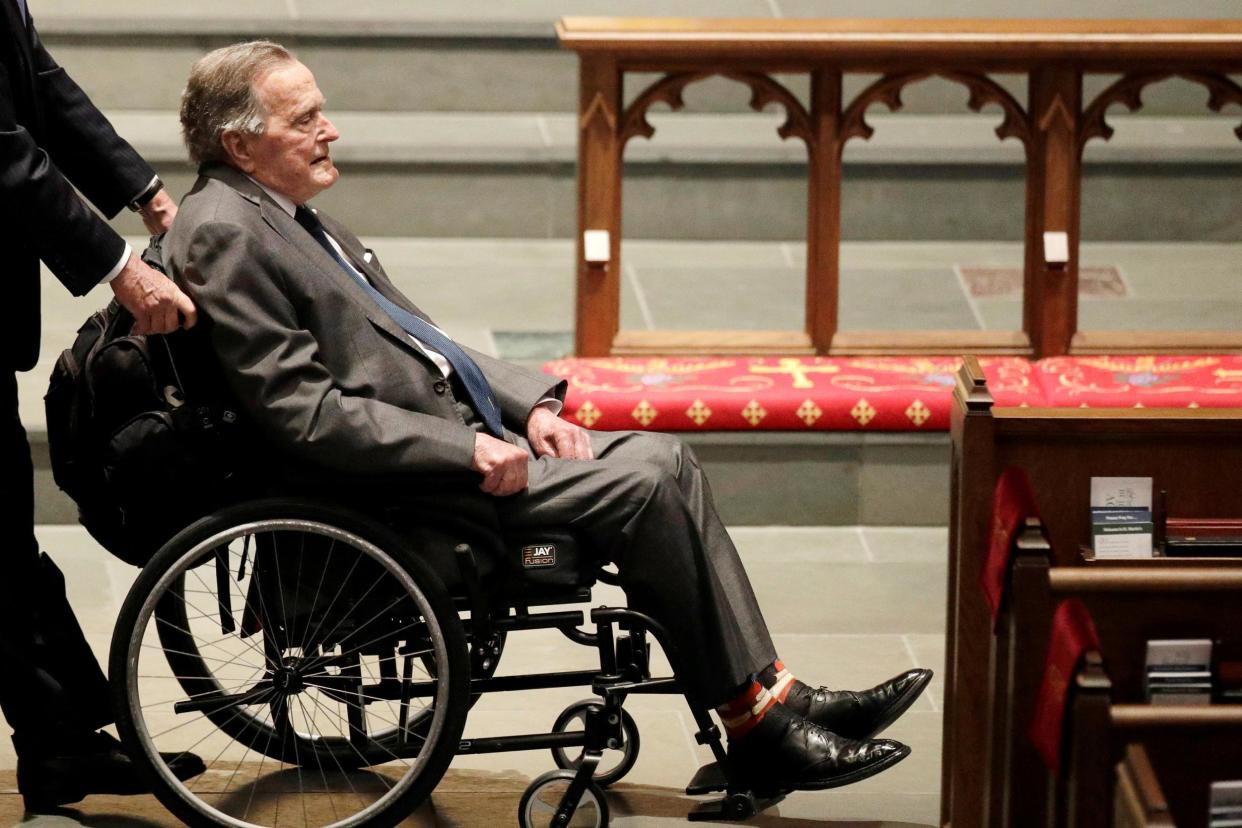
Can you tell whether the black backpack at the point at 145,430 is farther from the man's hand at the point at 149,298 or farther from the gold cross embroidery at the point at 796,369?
the gold cross embroidery at the point at 796,369

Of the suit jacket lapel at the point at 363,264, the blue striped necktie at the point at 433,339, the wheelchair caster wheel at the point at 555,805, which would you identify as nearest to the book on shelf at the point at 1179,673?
the wheelchair caster wheel at the point at 555,805

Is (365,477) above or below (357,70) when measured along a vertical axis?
below

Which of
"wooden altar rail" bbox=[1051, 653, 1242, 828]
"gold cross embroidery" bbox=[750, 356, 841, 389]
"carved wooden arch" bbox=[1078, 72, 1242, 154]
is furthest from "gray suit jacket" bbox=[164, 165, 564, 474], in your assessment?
"carved wooden arch" bbox=[1078, 72, 1242, 154]

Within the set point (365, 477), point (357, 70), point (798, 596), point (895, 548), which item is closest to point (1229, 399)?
point (895, 548)

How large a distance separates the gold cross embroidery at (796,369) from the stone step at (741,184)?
5.21 ft

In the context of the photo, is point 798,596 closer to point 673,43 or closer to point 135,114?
point 673,43

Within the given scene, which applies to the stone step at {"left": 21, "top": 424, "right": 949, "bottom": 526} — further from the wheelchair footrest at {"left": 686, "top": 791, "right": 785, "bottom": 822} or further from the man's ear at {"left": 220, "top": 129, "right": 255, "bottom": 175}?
the man's ear at {"left": 220, "top": 129, "right": 255, "bottom": 175}

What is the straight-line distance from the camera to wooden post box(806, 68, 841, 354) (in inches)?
174

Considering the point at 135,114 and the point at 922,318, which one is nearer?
the point at 922,318

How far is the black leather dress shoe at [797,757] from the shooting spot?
2.69 meters

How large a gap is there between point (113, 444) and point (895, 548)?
6.96ft

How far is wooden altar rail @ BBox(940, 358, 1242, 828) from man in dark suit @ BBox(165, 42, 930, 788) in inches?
10.6

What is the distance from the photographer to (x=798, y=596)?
3.94 m

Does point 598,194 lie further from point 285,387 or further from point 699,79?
point 285,387
